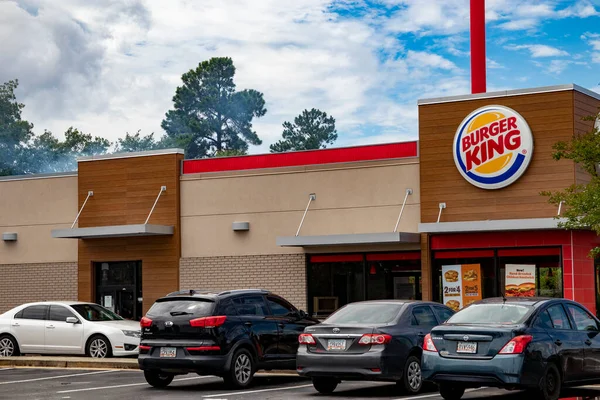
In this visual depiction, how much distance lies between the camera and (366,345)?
1537cm

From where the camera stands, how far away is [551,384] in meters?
14.0

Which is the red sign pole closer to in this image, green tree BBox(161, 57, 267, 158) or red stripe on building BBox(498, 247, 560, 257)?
red stripe on building BBox(498, 247, 560, 257)

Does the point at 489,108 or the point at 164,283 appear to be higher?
the point at 489,108

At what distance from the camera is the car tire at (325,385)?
634 inches

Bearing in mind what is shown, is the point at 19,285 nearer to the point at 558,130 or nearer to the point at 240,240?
the point at 240,240

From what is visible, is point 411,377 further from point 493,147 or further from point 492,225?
point 493,147

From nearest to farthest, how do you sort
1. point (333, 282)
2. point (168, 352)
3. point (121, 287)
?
point (168, 352), point (333, 282), point (121, 287)

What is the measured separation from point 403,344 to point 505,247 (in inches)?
409

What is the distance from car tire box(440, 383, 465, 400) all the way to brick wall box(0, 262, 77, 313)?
63.2 feet

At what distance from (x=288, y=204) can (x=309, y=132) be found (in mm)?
67023

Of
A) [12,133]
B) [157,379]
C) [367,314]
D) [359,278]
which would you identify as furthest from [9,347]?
[12,133]

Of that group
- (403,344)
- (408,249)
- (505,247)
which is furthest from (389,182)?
(403,344)

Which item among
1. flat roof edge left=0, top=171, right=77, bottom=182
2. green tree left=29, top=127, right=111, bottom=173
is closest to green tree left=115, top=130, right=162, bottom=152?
green tree left=29, top=127, right=111, bottom=173

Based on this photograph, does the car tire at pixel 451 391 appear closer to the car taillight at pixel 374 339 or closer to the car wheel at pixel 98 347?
the car taillight at pixel 374 339
